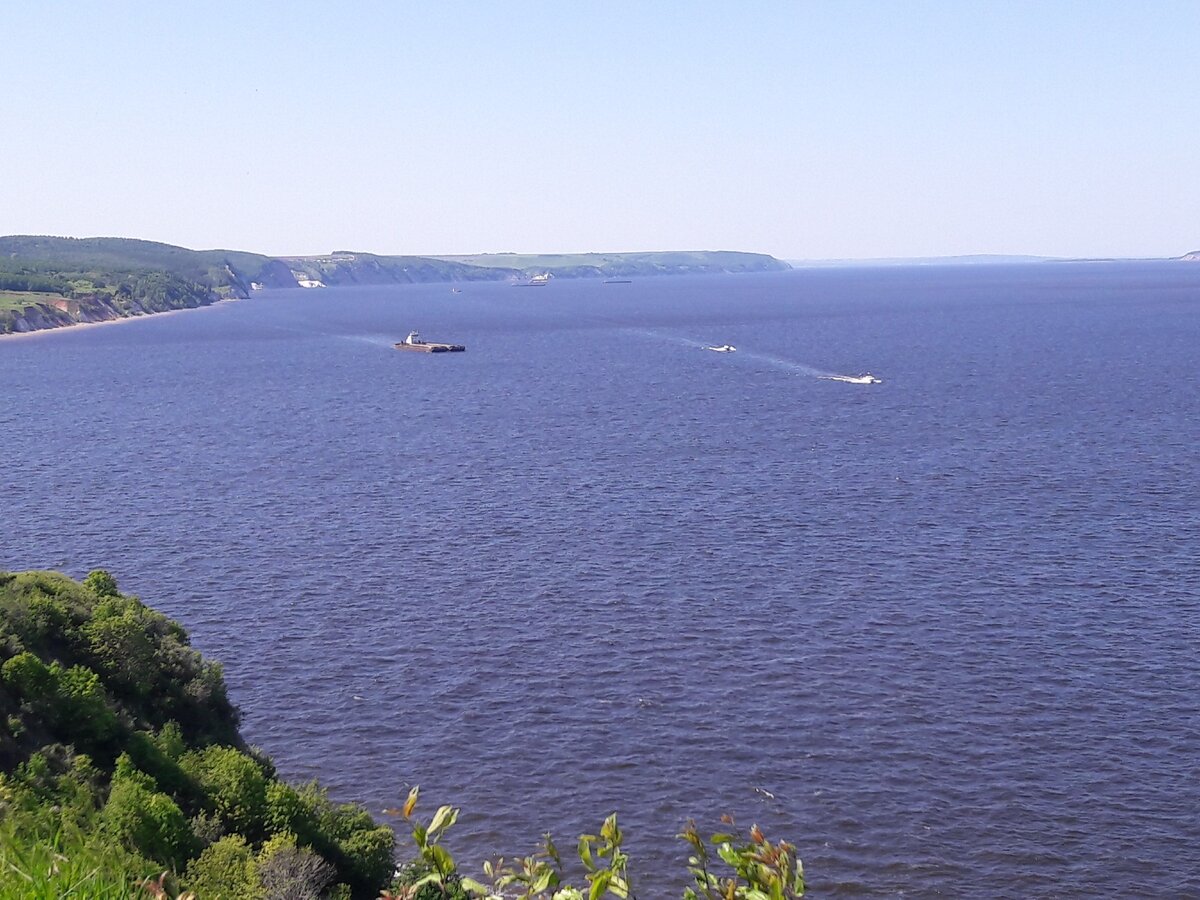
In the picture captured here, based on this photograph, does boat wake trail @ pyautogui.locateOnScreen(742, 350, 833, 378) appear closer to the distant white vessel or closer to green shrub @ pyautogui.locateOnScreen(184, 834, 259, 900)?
the distant white vessel

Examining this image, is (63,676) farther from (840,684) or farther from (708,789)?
(840,684)

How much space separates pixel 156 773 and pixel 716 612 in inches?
1248

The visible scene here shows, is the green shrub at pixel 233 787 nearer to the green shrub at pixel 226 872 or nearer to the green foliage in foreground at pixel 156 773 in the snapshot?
the green foliage in foreground at pixel 156 773

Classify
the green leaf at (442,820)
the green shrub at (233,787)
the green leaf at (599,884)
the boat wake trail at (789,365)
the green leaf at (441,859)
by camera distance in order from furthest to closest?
the boat wake trail at (789,365)
the green shrub at (233,787)
the green leaf at (441,859)
the green leaf at (442,820)
the green leaf at (599,884)

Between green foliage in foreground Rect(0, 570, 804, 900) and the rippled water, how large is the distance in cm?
528

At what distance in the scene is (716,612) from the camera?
194 feet

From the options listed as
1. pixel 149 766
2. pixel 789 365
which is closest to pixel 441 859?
pixel 149 766

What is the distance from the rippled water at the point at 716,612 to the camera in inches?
1587

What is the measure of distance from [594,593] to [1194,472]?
51445 millimetres

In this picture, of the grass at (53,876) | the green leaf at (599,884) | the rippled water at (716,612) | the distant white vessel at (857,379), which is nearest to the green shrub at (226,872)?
the rippled water at (716,612)

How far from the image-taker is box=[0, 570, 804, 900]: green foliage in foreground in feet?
92.4

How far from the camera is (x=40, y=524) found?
77625mm

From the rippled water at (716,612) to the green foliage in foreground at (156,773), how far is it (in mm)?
5279

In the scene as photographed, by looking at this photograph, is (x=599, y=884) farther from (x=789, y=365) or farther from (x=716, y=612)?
(x=789, y=365)
